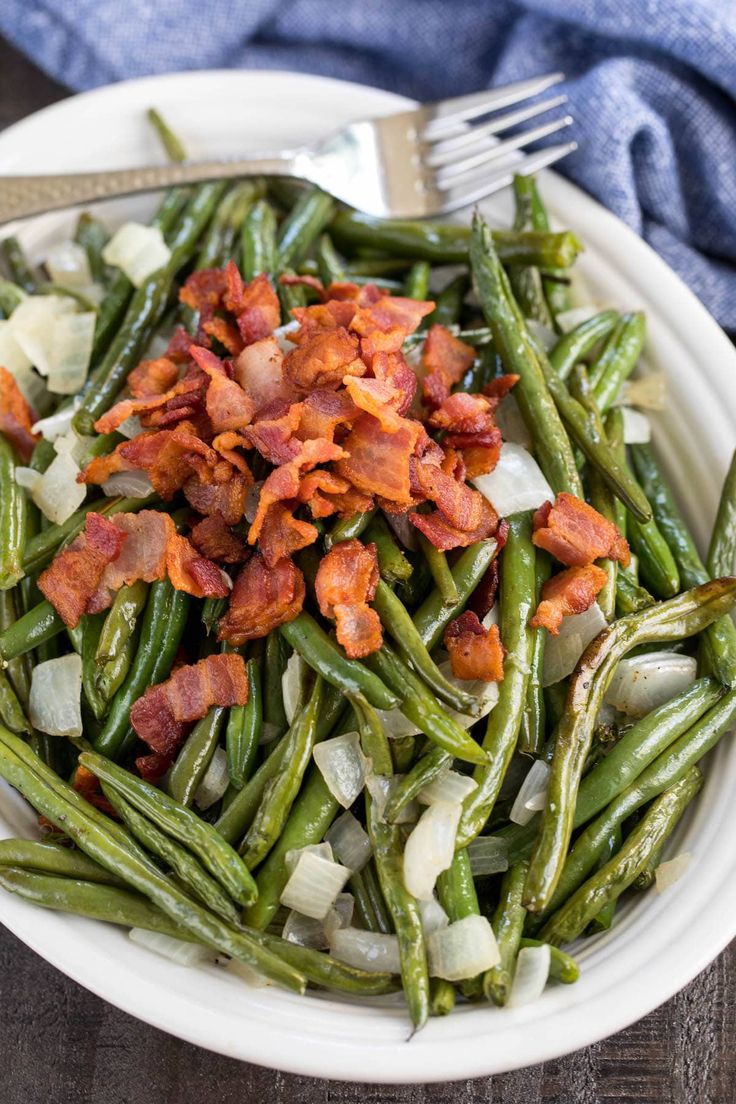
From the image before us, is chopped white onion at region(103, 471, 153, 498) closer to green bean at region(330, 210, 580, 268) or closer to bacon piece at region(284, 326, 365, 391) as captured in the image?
bacon piece at region(284, 326, 365, 391)

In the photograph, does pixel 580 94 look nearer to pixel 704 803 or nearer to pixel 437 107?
pixel 437 107

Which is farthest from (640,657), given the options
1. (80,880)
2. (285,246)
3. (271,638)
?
(285,246)

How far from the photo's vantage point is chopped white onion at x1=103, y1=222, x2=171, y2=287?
4190mm

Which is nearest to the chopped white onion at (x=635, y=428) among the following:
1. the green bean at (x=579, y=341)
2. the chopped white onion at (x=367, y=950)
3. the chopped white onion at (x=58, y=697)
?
the green bean at (x=579, y=341)

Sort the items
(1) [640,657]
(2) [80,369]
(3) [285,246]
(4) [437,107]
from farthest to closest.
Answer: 1. (4) [437,107]
2. (3) [285,246]
3. (2) [80,369]
4. (1) [640,657]

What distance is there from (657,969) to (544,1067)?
0.62 meters

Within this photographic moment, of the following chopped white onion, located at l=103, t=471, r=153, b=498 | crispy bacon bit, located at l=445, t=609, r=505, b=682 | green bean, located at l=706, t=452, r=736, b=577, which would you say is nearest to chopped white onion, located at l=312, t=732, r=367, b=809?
crispy bacon bit, located at l=445, t=609, r=505, b=682

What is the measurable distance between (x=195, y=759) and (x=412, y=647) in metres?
0.74

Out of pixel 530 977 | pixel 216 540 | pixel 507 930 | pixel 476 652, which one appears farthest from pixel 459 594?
pixel 530 977

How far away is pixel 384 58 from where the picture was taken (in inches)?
223

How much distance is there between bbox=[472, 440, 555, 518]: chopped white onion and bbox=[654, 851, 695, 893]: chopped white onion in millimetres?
1154

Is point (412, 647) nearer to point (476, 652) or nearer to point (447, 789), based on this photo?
point (476, 652)

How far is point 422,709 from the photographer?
2.94 meters

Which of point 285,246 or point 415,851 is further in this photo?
point 285,246
